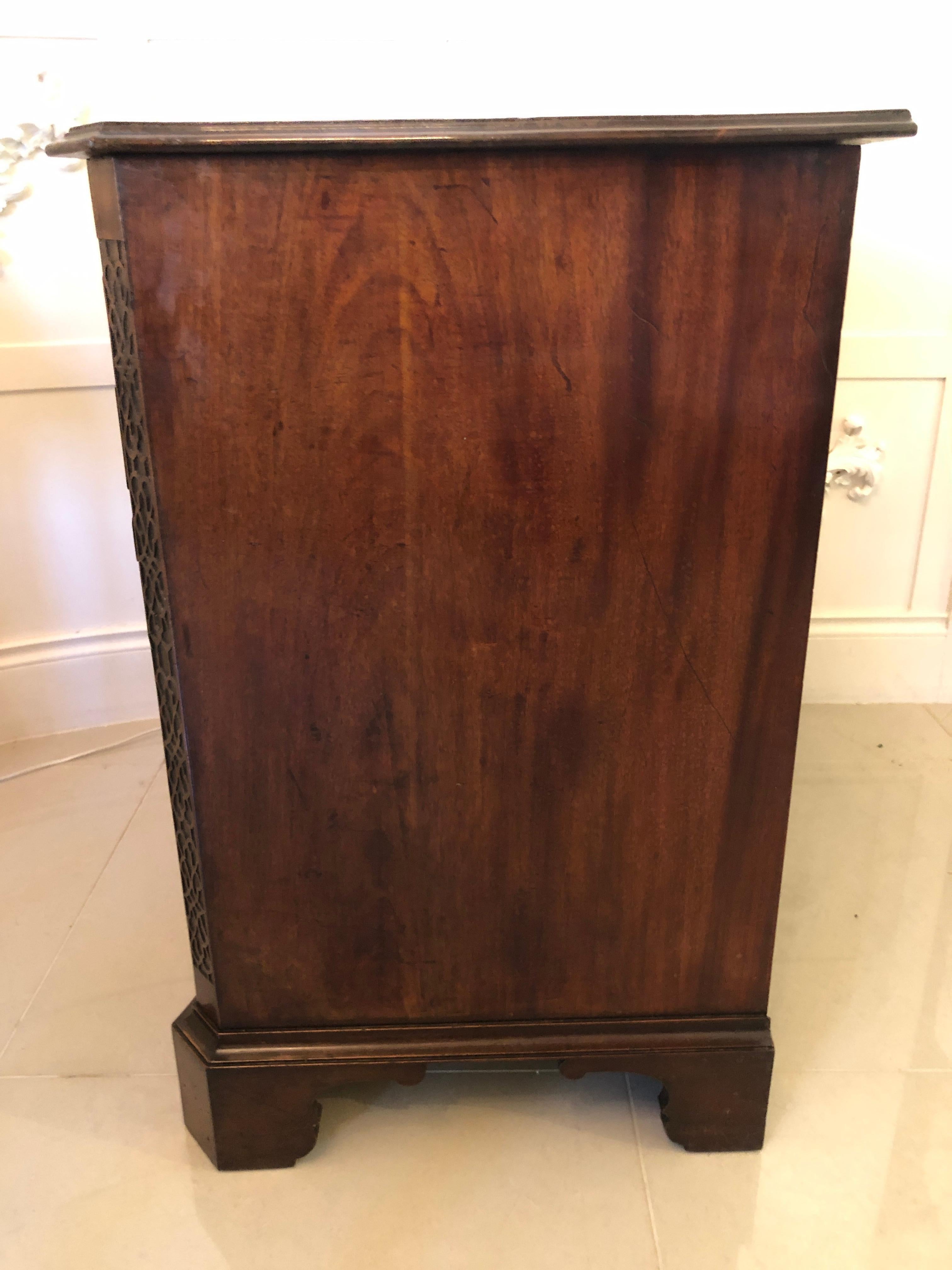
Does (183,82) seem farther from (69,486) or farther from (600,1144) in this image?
(600,1144)

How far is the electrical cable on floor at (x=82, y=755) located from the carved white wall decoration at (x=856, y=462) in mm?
1511

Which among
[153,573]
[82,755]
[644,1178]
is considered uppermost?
[153,573]

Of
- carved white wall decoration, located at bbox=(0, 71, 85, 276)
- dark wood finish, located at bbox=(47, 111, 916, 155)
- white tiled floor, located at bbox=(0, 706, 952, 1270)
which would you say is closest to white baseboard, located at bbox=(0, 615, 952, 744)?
white tiled floor, located at bbox=(0, 706, 952, 1270)

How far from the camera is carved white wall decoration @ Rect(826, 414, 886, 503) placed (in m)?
2.04

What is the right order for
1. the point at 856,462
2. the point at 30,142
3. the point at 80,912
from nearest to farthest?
the point at 80,912
the point at 30,142
the point at 856,462

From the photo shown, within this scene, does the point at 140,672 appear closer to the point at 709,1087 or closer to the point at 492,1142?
→ the point at 492,1142

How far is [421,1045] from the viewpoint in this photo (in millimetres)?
1128

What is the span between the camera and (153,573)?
958 millimetres

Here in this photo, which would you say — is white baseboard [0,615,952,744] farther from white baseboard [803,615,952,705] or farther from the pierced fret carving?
the pierced fret carving

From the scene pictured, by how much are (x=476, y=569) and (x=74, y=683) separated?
1.47 m

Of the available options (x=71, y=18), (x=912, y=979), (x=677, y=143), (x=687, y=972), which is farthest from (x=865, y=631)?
(x=71, y=18)

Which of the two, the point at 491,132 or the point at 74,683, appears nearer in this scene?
the point at 491,132

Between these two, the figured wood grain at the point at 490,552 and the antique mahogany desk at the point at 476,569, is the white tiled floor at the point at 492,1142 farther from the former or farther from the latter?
the figured wood grain at the point at 490,552

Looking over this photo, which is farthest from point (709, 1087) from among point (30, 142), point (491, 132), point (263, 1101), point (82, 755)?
point (30, 142)
